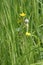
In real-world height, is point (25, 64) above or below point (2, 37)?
below

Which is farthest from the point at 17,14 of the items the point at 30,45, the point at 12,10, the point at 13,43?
the point at 13,43

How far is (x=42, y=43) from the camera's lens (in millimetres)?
1557

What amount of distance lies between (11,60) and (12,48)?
6cm

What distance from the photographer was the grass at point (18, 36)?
4.39 ft

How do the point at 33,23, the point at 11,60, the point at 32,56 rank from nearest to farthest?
the point at 11,60 → the point at 32,56 → the point at 33,23

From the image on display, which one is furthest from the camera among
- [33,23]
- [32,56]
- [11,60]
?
[33,23]

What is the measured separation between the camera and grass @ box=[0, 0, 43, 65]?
4.39 feet

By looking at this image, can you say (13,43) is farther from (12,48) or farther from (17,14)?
(17,14)

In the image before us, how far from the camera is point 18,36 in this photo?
4.97 feet

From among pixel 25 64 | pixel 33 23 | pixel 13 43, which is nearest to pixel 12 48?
pixel 13 43

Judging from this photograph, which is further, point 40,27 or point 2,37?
point 40,27

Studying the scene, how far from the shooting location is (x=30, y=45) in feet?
4.99

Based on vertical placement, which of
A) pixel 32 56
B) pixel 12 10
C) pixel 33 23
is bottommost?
pixel 32 56

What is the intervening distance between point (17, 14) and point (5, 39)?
0.35 m
